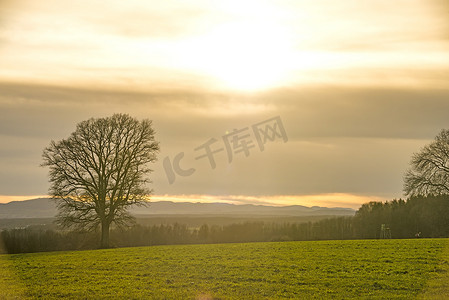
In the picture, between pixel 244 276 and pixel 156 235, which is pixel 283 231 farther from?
pixel 244 276

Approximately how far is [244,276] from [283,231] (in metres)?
81.4

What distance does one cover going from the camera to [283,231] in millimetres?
106938

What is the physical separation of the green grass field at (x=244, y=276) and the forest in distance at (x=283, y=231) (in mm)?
22723

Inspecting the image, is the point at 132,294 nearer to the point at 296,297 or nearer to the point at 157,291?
the point at 157,291

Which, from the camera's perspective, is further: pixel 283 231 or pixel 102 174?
pixel 283 231

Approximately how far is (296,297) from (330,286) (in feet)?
8.67

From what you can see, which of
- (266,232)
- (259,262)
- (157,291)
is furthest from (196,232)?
(157,291)

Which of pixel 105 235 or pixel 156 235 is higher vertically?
pixel 105 235

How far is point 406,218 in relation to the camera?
80.1m

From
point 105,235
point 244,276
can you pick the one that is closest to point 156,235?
point 105,235

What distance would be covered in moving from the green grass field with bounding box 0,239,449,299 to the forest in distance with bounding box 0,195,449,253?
22723 millimetres

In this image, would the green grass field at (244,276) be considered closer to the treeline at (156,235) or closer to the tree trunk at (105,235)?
the tree trunk at (105,235)

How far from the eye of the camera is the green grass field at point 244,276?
2239 centimetres

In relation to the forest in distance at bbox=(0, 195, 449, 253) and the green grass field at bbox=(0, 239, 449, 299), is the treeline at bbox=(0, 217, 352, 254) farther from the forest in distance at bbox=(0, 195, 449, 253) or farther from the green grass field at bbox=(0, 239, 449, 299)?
the green grass field at bbox=(0, 239, 449, 299)
